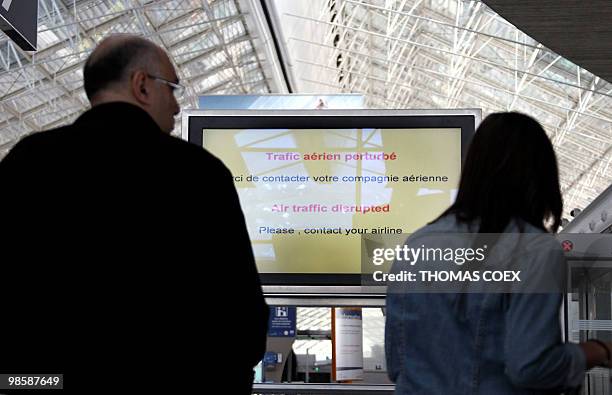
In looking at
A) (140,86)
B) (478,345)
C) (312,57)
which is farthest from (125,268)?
(312,57)

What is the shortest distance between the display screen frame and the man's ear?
1.95 meters

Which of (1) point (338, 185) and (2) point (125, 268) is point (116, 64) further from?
(1) point (338, 185)

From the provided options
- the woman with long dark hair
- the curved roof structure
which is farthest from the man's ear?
the curved roof structure

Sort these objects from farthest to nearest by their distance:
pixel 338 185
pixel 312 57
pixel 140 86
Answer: pixel 312 57
pixel 338 185
pixel 140 86

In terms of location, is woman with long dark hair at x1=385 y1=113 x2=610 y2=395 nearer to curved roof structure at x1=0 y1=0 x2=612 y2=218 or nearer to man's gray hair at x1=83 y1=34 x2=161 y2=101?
man's gray hair at x1=83 y1=34 x2=161 y2=101

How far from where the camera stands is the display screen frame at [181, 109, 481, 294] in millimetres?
4348

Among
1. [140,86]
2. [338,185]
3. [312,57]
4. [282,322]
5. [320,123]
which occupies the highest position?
[312,57]

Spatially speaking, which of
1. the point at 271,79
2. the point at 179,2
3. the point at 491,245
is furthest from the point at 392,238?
the point at 271,79

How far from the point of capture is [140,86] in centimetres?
246

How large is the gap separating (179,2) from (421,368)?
27.5 metres

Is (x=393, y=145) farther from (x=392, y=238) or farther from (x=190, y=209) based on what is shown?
(x=190, y=209)

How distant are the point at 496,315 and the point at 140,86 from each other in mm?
974

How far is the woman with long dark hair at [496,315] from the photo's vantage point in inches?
81.6

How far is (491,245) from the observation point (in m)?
2.24
